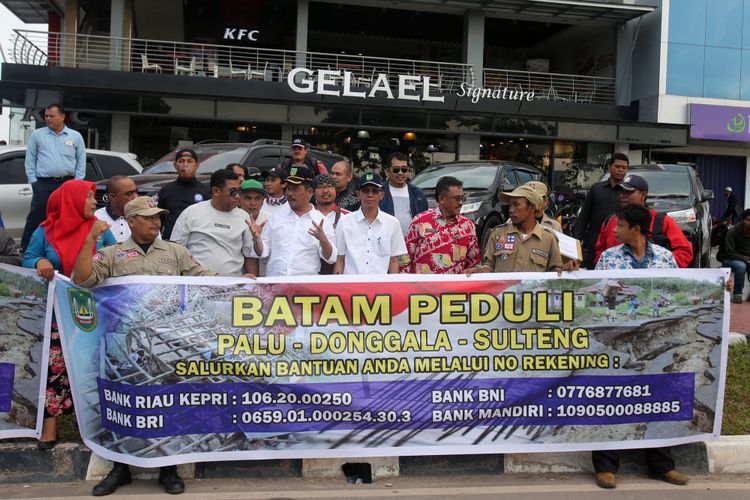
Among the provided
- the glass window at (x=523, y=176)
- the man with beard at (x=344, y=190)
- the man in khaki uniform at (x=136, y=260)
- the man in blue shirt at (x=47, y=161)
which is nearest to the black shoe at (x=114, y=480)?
the man in khaki uniform at (x=136, y=260)

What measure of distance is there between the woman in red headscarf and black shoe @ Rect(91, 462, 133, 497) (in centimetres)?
60

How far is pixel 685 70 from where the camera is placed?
27.9 m

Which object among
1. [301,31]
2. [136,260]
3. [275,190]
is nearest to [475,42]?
[301,31]

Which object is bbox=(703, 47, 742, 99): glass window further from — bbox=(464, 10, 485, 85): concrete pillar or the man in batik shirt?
the man in batik shirt

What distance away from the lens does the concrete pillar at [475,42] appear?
27.7m

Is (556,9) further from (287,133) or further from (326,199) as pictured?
(326,199)

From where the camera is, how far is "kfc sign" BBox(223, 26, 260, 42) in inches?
1089

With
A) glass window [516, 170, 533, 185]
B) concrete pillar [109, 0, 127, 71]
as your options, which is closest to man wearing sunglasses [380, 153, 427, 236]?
glass window [516, 170, 533, 185]

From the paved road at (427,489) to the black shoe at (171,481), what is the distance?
0.05m

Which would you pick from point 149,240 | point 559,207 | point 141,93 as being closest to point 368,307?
point 149,240

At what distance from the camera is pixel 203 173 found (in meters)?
10.7

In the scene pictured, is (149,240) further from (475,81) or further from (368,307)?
(475,81)

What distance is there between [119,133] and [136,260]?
65.6ft

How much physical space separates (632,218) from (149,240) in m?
3.35
